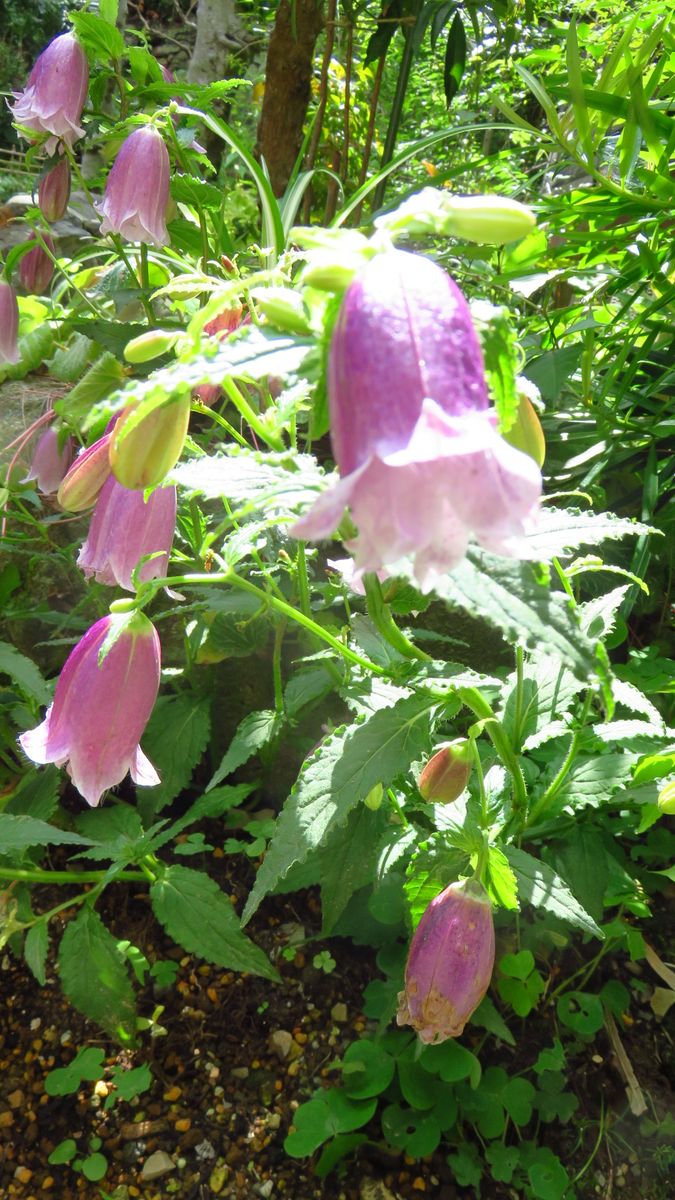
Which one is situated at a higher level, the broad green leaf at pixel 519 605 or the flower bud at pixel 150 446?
the flower bud at pixel 150 446

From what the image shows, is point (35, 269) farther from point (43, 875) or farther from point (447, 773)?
point (447, 773)

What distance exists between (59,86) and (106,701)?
103 cm

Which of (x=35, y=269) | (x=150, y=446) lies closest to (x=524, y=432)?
(x=150, y=446)

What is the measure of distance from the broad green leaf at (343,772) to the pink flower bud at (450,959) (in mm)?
147

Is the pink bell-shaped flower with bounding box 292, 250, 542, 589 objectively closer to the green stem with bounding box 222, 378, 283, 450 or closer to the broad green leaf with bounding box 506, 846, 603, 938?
the green stem with bounding box 222, 378, 283, 450

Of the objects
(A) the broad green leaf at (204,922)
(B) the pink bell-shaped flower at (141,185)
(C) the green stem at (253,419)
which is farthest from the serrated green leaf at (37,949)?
(B) the pink bell-shaped flower at (141,185)

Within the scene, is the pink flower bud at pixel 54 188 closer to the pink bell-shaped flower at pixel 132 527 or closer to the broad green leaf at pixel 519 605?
the pink bell-shaped flower at pixel 132 527

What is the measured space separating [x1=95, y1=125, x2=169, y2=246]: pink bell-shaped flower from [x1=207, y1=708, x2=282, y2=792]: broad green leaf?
723 mm

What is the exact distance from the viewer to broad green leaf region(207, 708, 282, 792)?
42.8 inches

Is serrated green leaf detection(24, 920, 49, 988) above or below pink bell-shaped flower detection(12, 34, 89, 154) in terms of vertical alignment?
below

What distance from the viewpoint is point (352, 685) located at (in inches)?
35.7

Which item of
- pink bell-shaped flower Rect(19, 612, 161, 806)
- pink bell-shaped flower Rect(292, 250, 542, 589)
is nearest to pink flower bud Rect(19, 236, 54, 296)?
pink bell-shaped flower Rect(19, 612, 161, 806)

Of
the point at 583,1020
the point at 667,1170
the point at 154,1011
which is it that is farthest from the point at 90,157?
the point at 667,1170

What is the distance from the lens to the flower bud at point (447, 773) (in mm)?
821
